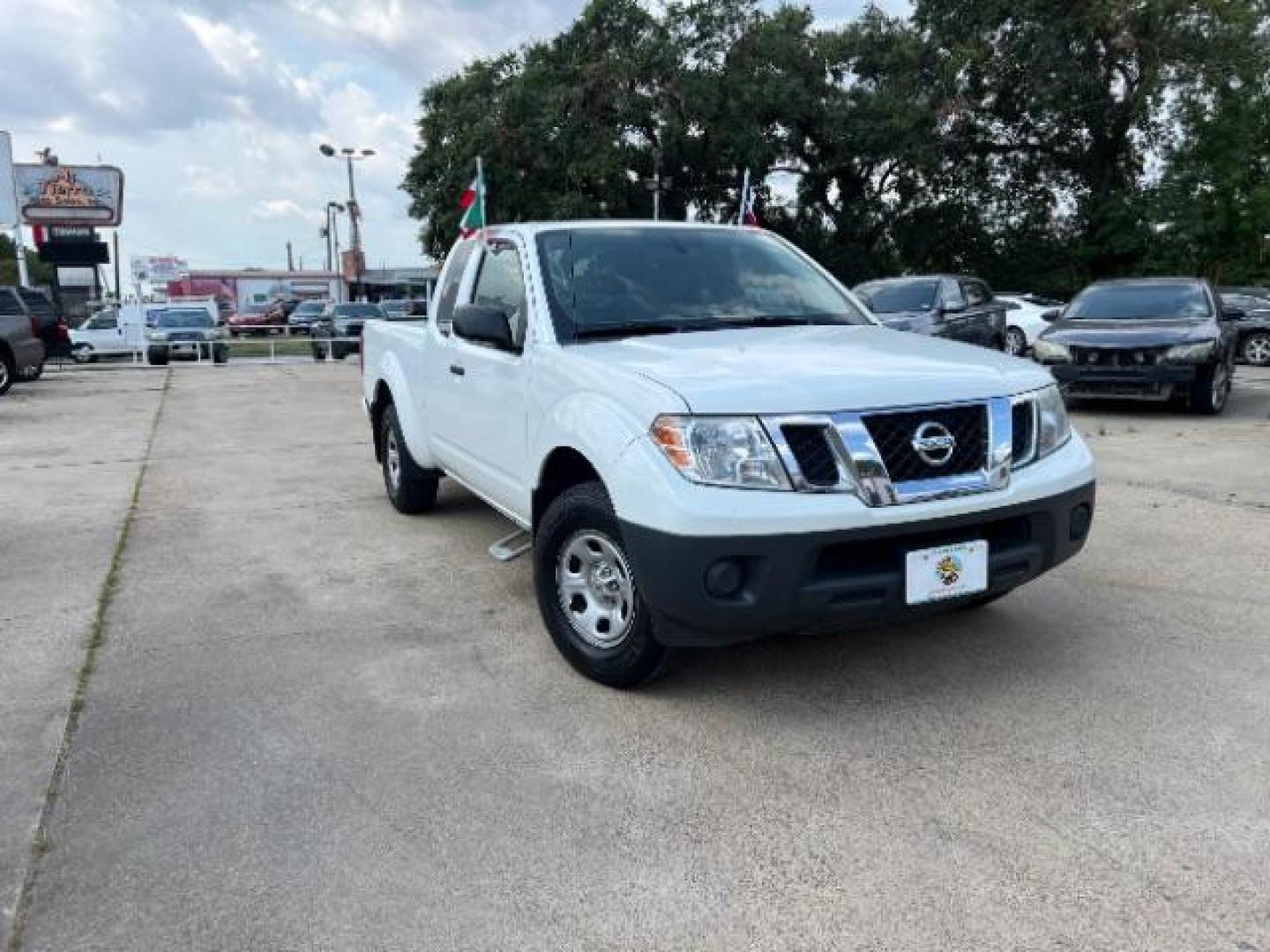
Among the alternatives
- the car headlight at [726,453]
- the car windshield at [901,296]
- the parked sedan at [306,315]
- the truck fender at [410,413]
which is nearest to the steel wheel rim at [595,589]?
the car headlight at [726,453]

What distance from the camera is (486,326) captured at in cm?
416

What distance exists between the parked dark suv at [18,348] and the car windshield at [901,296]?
12988 mm

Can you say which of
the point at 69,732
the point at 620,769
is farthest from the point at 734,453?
the point at 69,732

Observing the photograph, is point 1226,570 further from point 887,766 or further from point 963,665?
point 887,766

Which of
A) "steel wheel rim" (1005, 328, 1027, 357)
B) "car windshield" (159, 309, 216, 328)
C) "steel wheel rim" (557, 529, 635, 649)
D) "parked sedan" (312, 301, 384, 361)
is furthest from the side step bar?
"car windshield" (159, 309, 216, 328)

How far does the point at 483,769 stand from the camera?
3113 millimetres

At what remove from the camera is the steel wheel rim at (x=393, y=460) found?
6488 mm

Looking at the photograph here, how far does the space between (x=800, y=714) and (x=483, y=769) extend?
1104 millimetres

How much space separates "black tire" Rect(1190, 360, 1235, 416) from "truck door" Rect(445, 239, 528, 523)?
8.40 m

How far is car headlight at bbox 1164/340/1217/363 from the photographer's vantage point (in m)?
10.2

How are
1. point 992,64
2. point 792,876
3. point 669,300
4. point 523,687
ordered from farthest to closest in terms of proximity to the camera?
1. point 992,64
2. point 669,300
3. point 523,687
4. point 792,876

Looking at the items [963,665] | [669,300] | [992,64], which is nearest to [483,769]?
[963,665]

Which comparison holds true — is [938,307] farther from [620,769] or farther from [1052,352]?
[620,769]

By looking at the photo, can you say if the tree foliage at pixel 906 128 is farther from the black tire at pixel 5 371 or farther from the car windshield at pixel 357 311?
the black tire at pixel 5 371
